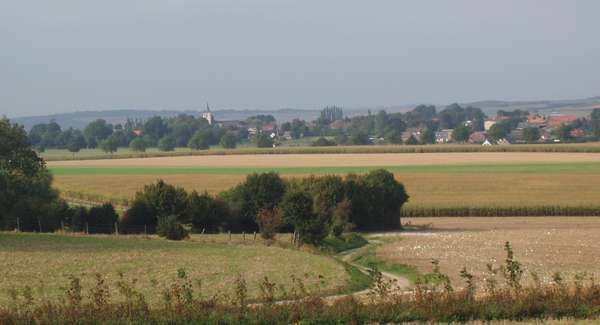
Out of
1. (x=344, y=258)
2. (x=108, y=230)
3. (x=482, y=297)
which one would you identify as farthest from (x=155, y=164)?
(x=482, y=297)

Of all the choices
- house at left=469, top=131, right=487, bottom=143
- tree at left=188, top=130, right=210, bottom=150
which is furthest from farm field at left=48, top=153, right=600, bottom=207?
house at left=469, top=131, right=487, bottom=143

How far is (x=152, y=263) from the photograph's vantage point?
30.5 metres

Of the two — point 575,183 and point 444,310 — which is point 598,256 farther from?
point 575,183

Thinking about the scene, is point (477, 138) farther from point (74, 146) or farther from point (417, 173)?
point (417, 173)

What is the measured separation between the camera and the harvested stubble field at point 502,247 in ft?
103

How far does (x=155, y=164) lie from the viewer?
112 metres

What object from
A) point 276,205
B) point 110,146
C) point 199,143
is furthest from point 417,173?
point 199,143

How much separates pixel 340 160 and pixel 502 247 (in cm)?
7299

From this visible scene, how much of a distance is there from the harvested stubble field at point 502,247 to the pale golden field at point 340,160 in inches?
1915

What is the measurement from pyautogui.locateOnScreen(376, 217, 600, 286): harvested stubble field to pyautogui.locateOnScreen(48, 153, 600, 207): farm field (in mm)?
8188

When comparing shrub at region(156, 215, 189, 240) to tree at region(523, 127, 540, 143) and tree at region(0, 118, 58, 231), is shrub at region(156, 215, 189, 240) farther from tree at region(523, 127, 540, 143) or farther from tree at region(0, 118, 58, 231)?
tree at region(523, 127, 540, 143)

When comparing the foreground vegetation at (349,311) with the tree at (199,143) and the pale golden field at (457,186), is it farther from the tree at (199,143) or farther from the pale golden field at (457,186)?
the tree at (199,143)

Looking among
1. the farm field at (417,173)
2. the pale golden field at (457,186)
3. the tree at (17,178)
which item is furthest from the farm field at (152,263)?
the farm field at (417,173)

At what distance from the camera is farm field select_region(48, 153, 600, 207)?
67375mm
